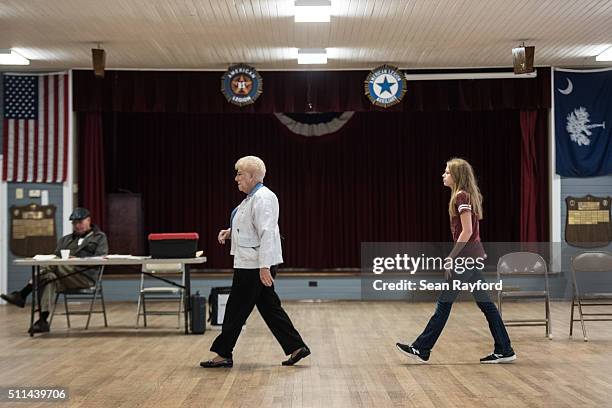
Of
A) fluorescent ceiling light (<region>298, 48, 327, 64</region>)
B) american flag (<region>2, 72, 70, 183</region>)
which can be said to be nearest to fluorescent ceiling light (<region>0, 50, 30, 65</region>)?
american flag (<region>2, 72, 70, 183</region>)

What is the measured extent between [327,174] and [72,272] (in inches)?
266

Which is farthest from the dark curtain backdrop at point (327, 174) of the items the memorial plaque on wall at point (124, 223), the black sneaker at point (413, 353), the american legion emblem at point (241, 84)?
the black sneaker at point (413, 353)

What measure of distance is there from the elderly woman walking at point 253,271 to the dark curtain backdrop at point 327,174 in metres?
8.09

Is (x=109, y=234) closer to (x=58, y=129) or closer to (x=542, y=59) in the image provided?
(x=58, y=129)

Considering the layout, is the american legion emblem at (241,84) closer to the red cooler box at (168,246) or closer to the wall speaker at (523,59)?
the wall speaker at (523,59)

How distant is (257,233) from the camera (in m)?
6.63

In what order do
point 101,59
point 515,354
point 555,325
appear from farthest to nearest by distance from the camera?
point 101,59, point 555,325, point 515,354

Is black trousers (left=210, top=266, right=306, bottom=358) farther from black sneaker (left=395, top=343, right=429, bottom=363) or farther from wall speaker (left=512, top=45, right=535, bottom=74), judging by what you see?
wall speaker (left=512, top=45, right=535, bottom=74)

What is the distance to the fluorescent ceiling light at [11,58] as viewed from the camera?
1123cm

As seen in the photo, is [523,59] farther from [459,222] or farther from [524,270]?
[459,222]

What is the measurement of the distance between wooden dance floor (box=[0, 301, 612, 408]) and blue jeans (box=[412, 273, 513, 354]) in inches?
7.1

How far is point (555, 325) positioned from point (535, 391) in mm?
3970

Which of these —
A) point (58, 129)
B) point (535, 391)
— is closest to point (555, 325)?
point (535, 391)

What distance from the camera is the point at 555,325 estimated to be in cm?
948
